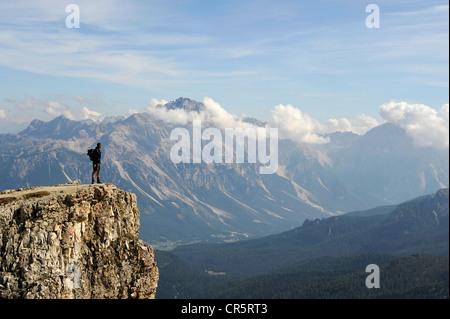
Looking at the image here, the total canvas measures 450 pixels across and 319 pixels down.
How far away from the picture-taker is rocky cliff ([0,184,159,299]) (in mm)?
55750

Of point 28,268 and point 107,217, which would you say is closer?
point 28,268

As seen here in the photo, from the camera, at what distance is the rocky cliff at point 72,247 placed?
55.8 metres

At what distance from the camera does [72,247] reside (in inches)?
2311

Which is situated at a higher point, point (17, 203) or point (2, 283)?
point (17, 203)

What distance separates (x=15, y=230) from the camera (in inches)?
2258
